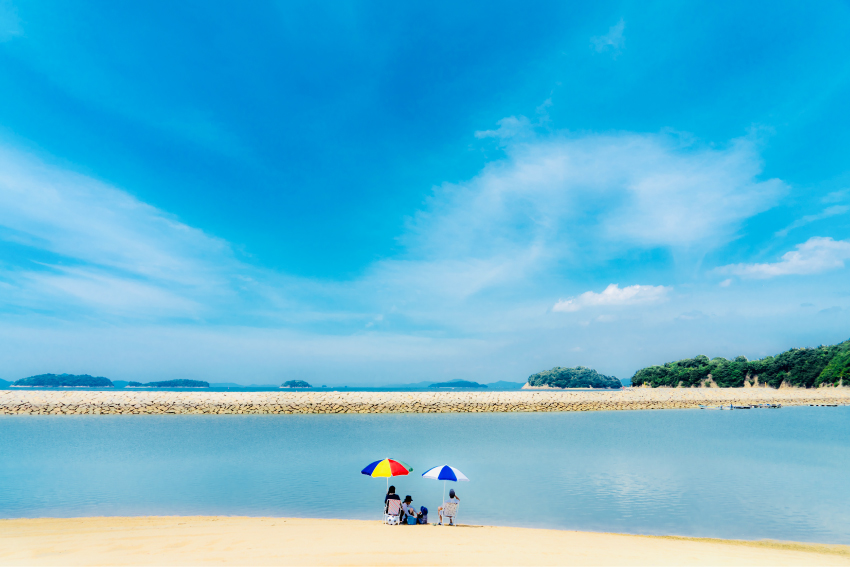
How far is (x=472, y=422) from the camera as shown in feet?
127

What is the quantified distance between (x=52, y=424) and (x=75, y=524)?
33136 mm

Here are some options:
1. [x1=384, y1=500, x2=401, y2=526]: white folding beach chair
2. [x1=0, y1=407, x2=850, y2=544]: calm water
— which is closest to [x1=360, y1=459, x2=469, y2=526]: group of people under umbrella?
[x1=384, y1=500, x2=401, y2=526]: white folding beach chair

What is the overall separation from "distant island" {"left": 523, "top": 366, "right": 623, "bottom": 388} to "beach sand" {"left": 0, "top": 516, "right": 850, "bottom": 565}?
170677mm

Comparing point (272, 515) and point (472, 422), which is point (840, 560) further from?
point (472, 422)

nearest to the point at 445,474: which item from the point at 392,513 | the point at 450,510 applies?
the point at 450,510

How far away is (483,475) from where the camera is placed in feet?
57.9

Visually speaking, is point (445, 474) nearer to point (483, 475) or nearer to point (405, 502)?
point (405, 502)

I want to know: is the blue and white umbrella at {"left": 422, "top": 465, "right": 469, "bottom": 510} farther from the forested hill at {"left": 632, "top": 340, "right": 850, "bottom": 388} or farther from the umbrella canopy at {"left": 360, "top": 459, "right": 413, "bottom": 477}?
the forested hill at {"left": 632, "top": 340, "right": 850, "bottom": 388}

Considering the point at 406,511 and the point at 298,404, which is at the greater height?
the point at 406,511

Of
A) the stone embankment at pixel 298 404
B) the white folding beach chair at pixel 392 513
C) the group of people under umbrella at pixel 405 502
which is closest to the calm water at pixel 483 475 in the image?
the group of people under umbrella at pixel 405 502

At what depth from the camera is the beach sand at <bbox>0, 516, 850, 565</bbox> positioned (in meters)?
8.20

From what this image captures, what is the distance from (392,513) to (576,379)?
174 metres

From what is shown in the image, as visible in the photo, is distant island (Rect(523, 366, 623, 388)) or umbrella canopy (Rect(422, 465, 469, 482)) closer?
umbrella canopy (Rect(422, 465, 469, 482))

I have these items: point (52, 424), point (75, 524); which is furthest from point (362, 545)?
point (52, 424)
